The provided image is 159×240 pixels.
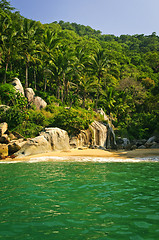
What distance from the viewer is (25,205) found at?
4.88 metres

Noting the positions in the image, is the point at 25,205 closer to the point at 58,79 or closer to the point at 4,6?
the point at 58,79

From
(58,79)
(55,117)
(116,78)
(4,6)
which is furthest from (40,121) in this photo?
(116,78)

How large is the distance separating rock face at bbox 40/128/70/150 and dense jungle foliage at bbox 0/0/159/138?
2932mm

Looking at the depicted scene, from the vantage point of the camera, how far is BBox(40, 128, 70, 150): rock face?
20078 millimetres

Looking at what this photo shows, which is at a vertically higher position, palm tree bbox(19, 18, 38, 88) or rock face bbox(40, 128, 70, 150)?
palm tree bbox(19, 18, 38, 88)

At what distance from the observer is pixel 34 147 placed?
18266mm

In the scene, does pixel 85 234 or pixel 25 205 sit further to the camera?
pixel 25 205

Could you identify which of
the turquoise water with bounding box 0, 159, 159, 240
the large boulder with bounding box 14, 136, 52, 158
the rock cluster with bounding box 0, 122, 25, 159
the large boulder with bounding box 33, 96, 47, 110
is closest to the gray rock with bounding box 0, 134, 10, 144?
the rock cluster with bounding box 0, 122, 25, 159

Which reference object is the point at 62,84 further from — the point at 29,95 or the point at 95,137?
the point at 95,137

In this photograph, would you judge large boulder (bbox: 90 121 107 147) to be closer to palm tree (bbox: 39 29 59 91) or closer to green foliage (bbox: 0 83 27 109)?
green foliage (bbox: 0 83 27 109)

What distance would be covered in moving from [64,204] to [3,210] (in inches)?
54.5

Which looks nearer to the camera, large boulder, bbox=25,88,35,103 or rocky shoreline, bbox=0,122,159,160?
rocky shoreline, bbox=0,122,159,160

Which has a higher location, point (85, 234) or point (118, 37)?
point (118, 37)

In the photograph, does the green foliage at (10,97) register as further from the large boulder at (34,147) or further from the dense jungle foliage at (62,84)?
the large boulder at (34,147)
